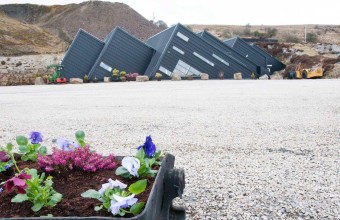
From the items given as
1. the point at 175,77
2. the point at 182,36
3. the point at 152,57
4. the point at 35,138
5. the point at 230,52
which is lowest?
the point at 175,77

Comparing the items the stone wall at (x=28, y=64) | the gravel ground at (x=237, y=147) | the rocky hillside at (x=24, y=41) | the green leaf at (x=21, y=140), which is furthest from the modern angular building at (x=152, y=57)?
the green leaf at (x=21, y=140)

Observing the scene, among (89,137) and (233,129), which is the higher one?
(233,129)

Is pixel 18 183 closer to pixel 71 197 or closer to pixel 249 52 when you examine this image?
pixel 71 197

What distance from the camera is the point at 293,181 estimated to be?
120 inches

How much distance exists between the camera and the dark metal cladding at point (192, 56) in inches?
1416

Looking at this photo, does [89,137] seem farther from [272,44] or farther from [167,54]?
[272,44]

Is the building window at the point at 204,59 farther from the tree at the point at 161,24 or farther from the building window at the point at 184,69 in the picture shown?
the tree at the point at 161,24

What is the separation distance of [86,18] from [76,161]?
98384 mm

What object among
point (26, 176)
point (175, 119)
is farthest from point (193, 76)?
point (26, 176)

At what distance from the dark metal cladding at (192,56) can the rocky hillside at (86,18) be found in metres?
50.7

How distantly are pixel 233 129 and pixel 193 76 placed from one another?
102ft

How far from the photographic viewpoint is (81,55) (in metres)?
38.8

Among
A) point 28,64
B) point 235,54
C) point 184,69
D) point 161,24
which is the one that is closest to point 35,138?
point 184,69

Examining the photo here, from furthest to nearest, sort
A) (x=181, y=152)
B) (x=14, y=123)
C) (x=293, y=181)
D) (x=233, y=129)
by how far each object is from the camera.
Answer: (x=14, y=123), (x=233, y=129), (x=181, y=152), (x=293, y=181)
